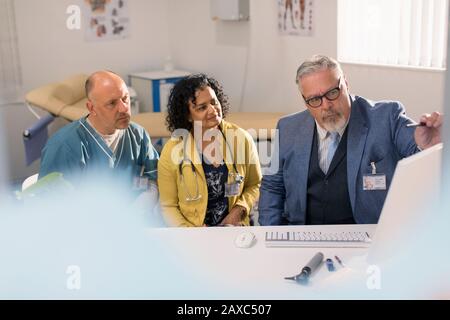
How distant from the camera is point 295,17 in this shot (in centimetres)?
362

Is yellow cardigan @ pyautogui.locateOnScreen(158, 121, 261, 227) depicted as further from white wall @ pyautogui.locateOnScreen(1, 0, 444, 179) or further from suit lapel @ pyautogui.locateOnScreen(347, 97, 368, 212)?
white wall @ pyautogui.locateOnScreen(1, 0, 444, 179)

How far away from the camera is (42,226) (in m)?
0.96

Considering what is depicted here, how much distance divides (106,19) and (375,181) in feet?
10.9

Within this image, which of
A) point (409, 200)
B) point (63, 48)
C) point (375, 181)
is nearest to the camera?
point (409, 200)

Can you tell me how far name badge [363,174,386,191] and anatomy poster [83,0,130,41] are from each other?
10.6 feet

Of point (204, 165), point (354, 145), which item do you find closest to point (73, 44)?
point (204, 165)

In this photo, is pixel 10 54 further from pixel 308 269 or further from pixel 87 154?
pixel 308 269

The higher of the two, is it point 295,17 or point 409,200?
point 295,17

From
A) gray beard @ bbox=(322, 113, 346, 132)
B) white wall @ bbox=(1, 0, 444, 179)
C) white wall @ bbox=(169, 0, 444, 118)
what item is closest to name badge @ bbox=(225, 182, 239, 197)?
gray beard @ bbox=(322, 113, 346, 132)

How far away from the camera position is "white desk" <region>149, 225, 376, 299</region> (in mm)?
1024

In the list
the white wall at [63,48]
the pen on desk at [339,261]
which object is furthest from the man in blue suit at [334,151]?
the white wall at [63,48]

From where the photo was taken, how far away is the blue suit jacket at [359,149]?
1.54 m
